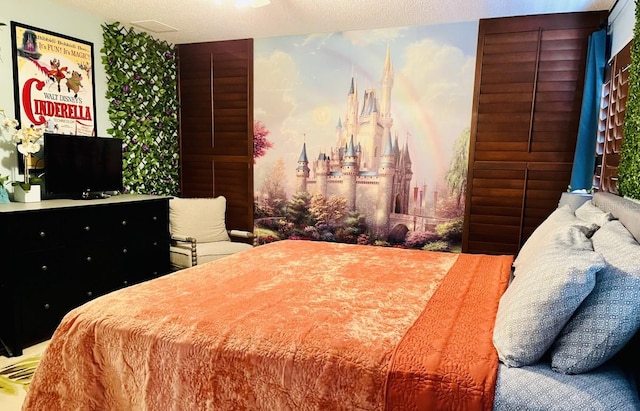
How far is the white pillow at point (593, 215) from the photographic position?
6.41 feet

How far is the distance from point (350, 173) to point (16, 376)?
9.93 feet

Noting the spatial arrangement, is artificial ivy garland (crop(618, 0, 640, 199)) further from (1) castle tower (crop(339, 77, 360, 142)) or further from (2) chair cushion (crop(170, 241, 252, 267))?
(2) chair cushion (crop(170, 241, 252, 267))

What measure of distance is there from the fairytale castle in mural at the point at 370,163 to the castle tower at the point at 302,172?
0.25ft

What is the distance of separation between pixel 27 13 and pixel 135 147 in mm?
1378

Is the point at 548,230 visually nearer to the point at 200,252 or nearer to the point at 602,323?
the point at 602,323

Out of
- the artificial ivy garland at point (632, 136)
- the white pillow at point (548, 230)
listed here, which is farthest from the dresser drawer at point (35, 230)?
the artificial ivy garland at point (632, 136)

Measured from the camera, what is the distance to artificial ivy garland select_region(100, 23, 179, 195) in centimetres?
Answer: 397

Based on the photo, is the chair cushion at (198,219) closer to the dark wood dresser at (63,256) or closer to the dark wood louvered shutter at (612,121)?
the dark wood dresser at (63,256)

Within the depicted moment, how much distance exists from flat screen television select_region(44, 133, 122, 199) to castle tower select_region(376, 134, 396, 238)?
7.87 ft

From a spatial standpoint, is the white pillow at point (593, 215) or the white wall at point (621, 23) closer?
the white pillow at point (593, 215)

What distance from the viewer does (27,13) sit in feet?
10.6

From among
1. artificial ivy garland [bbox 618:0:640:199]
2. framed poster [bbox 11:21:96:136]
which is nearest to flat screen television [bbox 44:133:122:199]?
framed poster [bbox 11:21:96:136]

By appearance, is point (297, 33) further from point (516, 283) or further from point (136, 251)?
point (516, 283)

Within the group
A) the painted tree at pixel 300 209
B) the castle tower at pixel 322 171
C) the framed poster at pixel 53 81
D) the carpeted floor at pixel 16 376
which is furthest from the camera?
the painted tree at pixel 300 209
